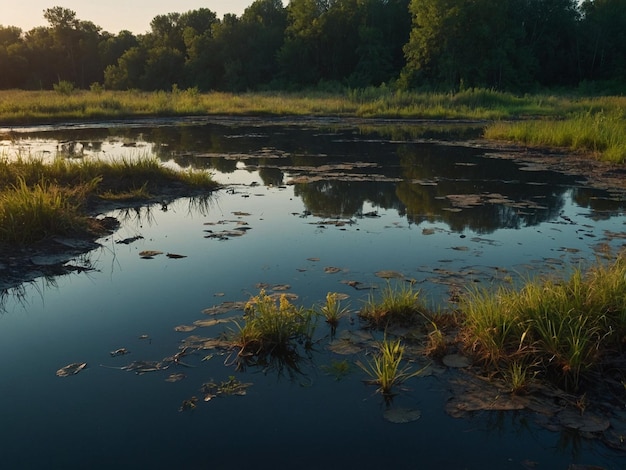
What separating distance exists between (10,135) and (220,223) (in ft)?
50.7

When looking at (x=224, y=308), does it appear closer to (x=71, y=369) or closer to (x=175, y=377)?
(x=175, y=377)

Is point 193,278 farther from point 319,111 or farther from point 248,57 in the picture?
point 248,57

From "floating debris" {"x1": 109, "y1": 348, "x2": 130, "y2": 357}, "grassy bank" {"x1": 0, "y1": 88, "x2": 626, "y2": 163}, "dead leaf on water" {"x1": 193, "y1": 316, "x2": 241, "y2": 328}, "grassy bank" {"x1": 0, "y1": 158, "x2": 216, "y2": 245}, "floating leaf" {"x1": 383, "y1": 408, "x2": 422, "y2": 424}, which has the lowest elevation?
"floating leaf" {"x1": 383, "y1": 408, "x2": 422, "y2": 424}

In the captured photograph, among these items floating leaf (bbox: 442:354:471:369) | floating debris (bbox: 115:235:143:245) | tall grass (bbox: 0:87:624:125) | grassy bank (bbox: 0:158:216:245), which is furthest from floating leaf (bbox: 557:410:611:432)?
tall grass (bbox: 0:87:624:125)

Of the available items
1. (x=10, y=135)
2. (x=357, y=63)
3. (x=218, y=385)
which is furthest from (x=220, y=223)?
(x=357, y=63)

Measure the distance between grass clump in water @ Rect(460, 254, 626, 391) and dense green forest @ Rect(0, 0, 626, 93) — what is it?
43.6 meters

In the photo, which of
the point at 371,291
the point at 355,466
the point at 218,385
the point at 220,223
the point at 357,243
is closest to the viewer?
the point at 355,466

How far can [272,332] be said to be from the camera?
13.8 feet

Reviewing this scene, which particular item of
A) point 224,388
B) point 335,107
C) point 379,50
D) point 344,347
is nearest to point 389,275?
point 344,347

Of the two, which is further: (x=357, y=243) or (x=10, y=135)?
(x=10, y=135)

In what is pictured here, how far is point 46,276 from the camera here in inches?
229

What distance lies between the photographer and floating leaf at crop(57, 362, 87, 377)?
386 cm

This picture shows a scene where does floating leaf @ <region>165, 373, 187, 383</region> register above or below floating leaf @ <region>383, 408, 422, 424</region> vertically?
above

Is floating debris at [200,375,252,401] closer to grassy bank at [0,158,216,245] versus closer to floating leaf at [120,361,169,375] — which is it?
floating leaf at [120,361,169,375]
